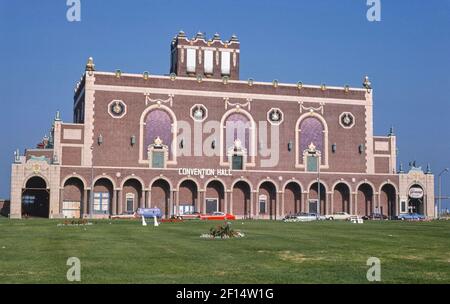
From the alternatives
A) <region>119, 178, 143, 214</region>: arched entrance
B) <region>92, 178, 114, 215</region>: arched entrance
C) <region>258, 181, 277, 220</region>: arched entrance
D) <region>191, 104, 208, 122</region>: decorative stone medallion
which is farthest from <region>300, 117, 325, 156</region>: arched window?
<region>92, 178, 114, 215</region>: arched entrance

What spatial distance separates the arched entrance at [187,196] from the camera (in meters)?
90.6

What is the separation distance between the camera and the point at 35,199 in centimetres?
8956

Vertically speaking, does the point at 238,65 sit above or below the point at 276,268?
above

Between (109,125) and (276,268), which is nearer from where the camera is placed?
(276,268)

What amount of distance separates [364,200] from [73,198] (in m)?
42.8

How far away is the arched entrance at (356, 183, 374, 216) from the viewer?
9675 centimetres

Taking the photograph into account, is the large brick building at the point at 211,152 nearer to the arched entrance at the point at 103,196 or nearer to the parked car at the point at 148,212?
the arched entrance at the point at 103,196

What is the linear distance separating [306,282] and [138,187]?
233 ft

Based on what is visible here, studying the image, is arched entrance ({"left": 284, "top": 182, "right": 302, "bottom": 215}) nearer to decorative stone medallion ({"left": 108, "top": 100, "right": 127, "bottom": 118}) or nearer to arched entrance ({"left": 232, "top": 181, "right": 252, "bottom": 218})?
arched entrance ({"left": 232, "top": 181, "right": 252, "bottom": 218})
